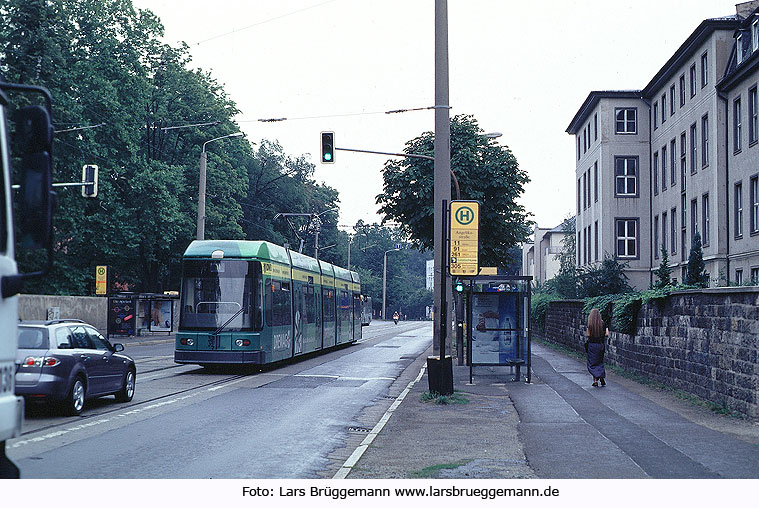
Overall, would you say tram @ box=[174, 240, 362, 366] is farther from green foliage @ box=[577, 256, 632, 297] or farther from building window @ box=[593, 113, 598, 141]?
building window @ box=[593, 113, 598, 141]

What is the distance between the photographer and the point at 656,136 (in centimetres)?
4875

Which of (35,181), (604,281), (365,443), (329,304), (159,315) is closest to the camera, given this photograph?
(35,181)

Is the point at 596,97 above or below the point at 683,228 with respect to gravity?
above

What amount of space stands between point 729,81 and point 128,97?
26803 mm

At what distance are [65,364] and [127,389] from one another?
2.49 meters

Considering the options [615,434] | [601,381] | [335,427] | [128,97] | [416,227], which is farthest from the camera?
[128,97]

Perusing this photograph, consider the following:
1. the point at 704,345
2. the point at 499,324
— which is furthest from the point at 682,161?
the point at 704,345

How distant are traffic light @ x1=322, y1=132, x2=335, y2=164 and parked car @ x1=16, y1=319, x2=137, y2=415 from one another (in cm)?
963

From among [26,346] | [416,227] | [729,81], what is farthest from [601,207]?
[26,346]

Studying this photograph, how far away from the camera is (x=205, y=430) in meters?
12.3

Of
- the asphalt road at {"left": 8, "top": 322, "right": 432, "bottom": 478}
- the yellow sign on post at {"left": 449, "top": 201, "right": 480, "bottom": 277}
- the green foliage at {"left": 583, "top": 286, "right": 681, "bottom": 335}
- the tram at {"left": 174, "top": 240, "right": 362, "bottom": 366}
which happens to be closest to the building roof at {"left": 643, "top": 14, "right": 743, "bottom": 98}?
the green foliage at {"left": 583, "top": 286, "right": 681, "bottom": 335}

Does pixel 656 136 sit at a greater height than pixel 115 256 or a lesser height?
greater

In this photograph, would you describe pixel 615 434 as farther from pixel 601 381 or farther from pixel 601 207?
pixel 601 207

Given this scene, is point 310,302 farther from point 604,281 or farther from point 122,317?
point 122,317
